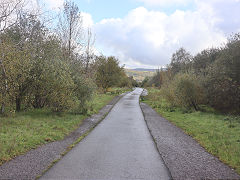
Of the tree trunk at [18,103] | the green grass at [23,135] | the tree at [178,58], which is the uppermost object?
the tree at [178,58]

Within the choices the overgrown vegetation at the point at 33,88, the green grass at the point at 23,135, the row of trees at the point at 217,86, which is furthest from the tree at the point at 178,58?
the green grass at the point at 23,135

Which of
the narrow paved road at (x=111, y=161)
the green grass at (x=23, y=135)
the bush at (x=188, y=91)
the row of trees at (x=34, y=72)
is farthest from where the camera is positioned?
the bush at (x=188, y=91)

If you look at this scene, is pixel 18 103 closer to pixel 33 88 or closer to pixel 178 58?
pixel 33 88

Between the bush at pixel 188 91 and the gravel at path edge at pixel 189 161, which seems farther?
the bush at pixel 188 91

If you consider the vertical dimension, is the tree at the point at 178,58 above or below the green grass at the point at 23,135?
above

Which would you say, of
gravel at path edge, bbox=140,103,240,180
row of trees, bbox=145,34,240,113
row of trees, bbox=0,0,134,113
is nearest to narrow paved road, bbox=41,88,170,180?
gravel at path edge, bbox=140,103,240,180

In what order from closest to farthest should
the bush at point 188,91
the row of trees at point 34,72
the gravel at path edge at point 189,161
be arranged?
the gravel at path edge at point 189,161, the row of trees at point 34,72, the bush at point 188,91

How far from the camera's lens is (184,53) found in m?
62.9

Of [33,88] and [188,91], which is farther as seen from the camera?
[188,91]

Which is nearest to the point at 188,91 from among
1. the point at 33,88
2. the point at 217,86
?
the point at 217,86

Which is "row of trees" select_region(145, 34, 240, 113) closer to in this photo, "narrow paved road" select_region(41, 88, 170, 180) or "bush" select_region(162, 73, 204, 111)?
"bush" select_region(162, 73, 204, 111)

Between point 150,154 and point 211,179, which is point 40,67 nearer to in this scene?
point 150,154

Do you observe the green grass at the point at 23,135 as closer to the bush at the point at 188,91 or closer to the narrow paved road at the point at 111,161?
the narrow paved road at the point at 111,161

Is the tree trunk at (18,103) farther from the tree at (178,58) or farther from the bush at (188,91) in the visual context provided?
the tree at (178,58)
